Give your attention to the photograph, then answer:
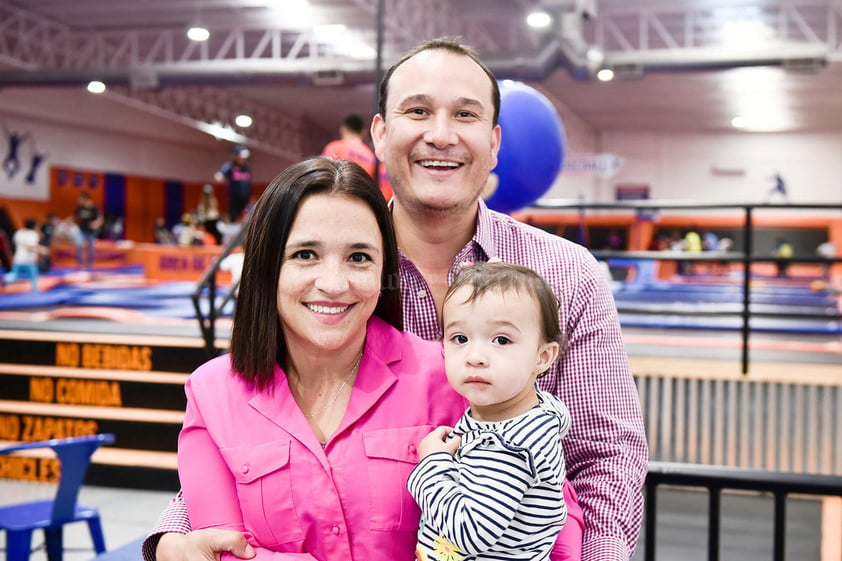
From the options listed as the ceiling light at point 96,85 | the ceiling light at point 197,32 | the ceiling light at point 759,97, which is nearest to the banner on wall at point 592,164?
the ceiling light at point 759,97

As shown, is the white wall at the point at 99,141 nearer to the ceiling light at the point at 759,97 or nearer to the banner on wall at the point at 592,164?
the banner on wall at the point at 592,164

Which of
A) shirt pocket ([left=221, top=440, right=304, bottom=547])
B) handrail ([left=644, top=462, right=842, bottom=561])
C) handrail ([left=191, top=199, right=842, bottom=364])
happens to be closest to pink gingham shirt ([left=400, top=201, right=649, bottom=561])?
handrail ([left=644, top=462, right=842, bottom=561])

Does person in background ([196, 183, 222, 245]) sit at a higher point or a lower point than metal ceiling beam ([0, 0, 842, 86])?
lower

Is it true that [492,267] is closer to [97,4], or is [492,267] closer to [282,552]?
[282,552]

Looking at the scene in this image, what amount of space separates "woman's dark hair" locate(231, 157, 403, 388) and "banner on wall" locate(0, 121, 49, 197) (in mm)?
17683

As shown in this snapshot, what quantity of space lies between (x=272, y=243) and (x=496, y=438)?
44 centimetres

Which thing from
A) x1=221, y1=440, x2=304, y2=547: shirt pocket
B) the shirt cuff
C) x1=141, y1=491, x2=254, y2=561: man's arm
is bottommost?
the shirt cuff

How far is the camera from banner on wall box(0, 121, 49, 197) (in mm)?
16812

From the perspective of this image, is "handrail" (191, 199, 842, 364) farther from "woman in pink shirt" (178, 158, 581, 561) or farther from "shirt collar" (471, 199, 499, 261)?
"woman in pink shirt" (178, 158, 581, 561)

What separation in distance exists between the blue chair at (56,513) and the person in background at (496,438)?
7.40 ft

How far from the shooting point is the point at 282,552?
1.19 m

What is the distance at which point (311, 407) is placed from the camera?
4.24 feet

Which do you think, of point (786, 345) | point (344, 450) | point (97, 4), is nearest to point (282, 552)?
point (344, 450)

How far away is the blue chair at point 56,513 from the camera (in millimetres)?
2969
